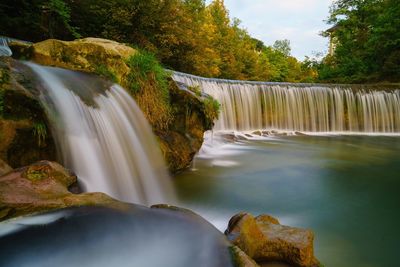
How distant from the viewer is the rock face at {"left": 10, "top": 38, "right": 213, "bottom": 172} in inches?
192

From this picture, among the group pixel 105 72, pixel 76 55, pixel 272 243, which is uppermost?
pixel 76 55

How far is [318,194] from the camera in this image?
213 inches

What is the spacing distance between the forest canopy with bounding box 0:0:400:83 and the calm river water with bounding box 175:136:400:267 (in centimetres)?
603

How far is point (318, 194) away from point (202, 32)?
15.5 metres

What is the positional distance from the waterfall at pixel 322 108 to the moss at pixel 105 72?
9.87 m

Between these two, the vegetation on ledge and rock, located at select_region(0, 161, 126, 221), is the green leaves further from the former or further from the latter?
rock, located at select_region(0, 161, 126, 221)

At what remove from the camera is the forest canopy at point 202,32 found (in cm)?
1036

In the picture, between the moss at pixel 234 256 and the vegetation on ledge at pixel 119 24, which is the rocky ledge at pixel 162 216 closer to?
A: the moss at pixel 234 256

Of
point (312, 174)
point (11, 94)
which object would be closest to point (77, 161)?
point (11, 94)

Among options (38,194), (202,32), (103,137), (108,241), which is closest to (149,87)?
(103,137)

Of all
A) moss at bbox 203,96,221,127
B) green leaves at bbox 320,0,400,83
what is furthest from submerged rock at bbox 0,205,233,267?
green leaves at bbox 320,0,400,83

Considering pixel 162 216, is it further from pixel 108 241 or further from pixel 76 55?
pixel 76 55

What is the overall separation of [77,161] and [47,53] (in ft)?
Result: 7.61

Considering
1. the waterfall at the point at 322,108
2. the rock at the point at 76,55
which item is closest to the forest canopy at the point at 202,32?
the waterfall at the point at 322,108
